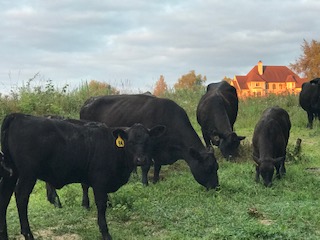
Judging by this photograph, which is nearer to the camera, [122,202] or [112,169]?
[112,169]

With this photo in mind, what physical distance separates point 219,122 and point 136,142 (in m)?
6.07

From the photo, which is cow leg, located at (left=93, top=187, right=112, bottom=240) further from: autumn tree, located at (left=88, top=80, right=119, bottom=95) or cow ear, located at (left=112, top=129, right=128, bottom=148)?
autumn tree, located at (left=88, top=80, right=119, bottom=95)

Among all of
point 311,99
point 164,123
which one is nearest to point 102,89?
point 311,99

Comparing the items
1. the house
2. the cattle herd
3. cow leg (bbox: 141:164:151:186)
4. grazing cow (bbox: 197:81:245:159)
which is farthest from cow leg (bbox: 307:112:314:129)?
the house

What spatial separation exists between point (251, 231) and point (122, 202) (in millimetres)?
2522

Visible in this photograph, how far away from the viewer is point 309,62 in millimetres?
46094

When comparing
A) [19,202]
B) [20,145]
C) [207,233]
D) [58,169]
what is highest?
[20,145]

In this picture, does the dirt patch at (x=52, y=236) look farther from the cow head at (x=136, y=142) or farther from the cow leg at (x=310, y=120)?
the cow leg at (x=310, y=120)

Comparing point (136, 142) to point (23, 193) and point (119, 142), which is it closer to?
point (119, 142)

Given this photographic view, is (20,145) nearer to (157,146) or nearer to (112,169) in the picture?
(112,169)

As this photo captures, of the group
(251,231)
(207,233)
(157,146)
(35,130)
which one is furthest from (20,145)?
(157,146)

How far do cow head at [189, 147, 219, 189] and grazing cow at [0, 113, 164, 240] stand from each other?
2439 millimetres

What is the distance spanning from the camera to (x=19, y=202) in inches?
224

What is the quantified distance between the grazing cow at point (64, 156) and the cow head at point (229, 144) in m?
5.10
